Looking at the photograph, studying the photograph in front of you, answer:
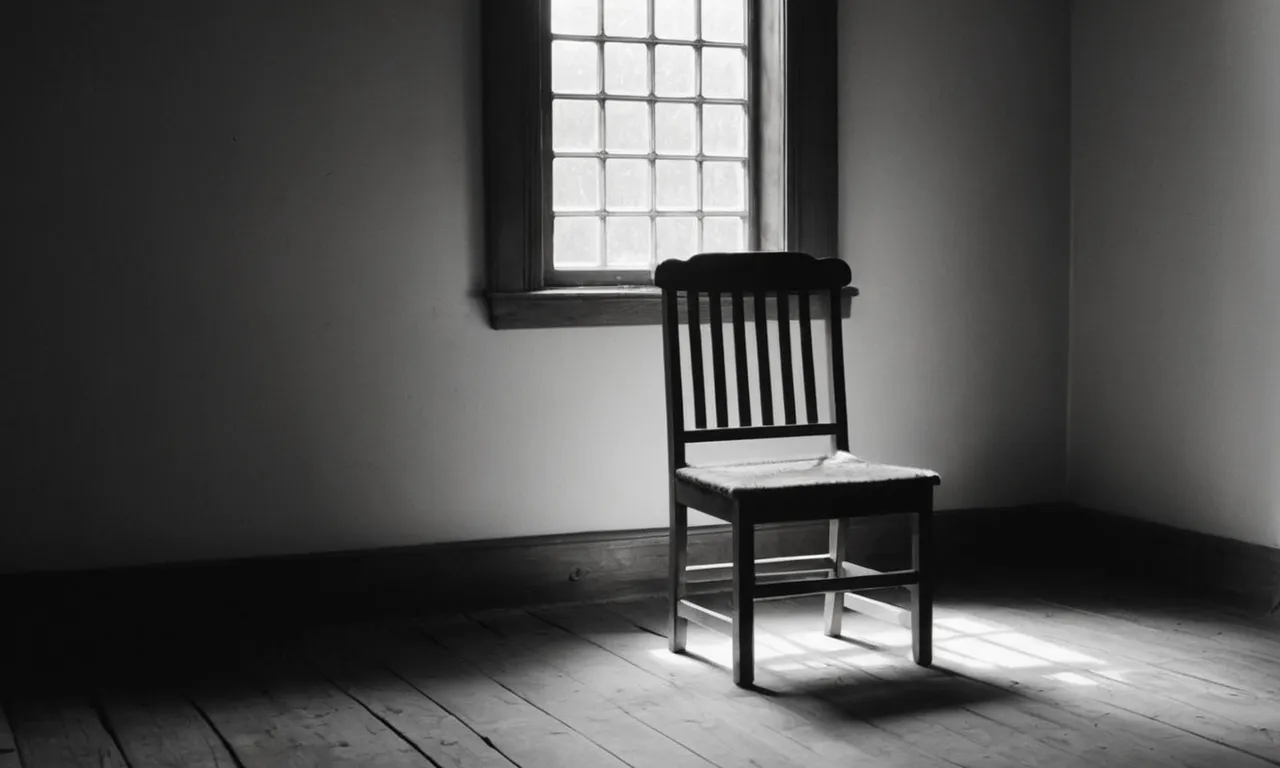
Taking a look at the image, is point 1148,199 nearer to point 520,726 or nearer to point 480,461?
point 480,461

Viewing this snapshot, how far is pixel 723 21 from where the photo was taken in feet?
13.8

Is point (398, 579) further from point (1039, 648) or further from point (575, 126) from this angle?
point (1039, 648)

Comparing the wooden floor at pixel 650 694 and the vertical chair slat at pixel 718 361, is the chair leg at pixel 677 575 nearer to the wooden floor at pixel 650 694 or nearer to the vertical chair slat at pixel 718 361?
the wooden floor at pixel 650 694

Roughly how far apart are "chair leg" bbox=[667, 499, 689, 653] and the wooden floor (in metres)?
0.05

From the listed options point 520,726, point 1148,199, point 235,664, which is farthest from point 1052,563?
point 235,664

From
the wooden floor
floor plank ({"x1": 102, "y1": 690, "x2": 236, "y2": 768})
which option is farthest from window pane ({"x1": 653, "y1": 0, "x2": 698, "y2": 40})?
floor plank ({"x1": 102, "y1": 690, "x2": 236, "y2": 768})

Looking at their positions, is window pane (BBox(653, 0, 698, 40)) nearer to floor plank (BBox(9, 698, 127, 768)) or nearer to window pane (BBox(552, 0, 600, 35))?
window pane (BBox(552, 0, 600, 35))

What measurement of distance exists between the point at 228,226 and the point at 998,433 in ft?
8.26

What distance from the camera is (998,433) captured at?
14.8 ft

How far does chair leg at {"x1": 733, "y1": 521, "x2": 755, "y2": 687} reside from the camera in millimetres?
3062

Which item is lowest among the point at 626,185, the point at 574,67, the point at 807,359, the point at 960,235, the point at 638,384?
the point at 638,384

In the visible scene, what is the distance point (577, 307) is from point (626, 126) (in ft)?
1.92

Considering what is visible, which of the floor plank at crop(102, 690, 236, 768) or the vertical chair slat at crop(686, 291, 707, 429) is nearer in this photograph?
the floor plank at crop(102, 690, 236, 768)

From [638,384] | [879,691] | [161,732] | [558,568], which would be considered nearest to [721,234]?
[638,384]
